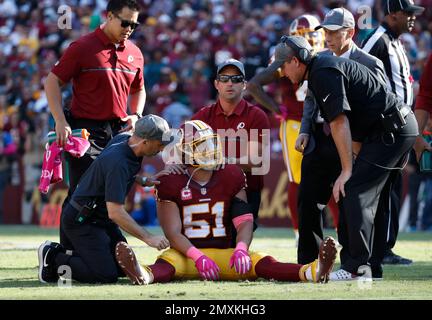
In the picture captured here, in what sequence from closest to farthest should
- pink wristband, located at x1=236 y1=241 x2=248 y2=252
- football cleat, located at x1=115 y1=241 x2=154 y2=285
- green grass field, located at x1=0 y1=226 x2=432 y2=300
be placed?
green grass field, located at x1=0 y1=226 x2=432 y2=300, football cleat, located at x1=115 y1=241 x2=154 y2=285, pink wristband, located at x1=236 y1=241 x2=248 y2=252

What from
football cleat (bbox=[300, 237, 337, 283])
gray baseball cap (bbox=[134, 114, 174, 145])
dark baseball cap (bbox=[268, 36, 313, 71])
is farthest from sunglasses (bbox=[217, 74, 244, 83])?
football cleat (bbox=[300, 237, 337, 283])

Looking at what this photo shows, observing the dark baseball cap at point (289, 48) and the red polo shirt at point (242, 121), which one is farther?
the red polo shirt at point (242, 121)

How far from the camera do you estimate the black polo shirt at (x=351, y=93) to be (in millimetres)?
7535

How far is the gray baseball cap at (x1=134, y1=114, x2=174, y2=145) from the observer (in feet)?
25.1

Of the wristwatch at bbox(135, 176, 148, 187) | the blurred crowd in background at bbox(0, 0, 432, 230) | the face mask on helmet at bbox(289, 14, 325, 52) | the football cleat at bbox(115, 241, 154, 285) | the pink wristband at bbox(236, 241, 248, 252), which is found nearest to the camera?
the football cleat at bbox(115, 241, 154, 285)

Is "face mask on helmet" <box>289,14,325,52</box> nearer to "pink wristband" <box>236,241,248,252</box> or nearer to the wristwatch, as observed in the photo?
the wristwatch

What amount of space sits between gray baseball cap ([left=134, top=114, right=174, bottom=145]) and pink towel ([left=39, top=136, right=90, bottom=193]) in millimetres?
1002

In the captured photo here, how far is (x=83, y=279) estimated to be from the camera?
26.0 ft

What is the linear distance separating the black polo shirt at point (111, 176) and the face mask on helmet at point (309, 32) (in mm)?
3227

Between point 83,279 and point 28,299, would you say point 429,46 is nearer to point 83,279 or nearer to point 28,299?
point 83,279

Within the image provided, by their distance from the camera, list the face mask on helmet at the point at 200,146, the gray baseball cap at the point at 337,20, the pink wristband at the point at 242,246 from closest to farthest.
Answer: the pink wristband at the point at 242,246, the face mask on helmet at the point at 200,146, the gray baseball cap at the point at 337,20

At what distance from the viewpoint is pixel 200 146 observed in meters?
8.25

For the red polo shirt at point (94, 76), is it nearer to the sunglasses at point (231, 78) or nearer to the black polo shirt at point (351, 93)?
the sunglasses at point (231, 78)

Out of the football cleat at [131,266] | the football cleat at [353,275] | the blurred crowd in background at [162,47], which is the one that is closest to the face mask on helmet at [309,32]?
the football cleat at [353,275]
